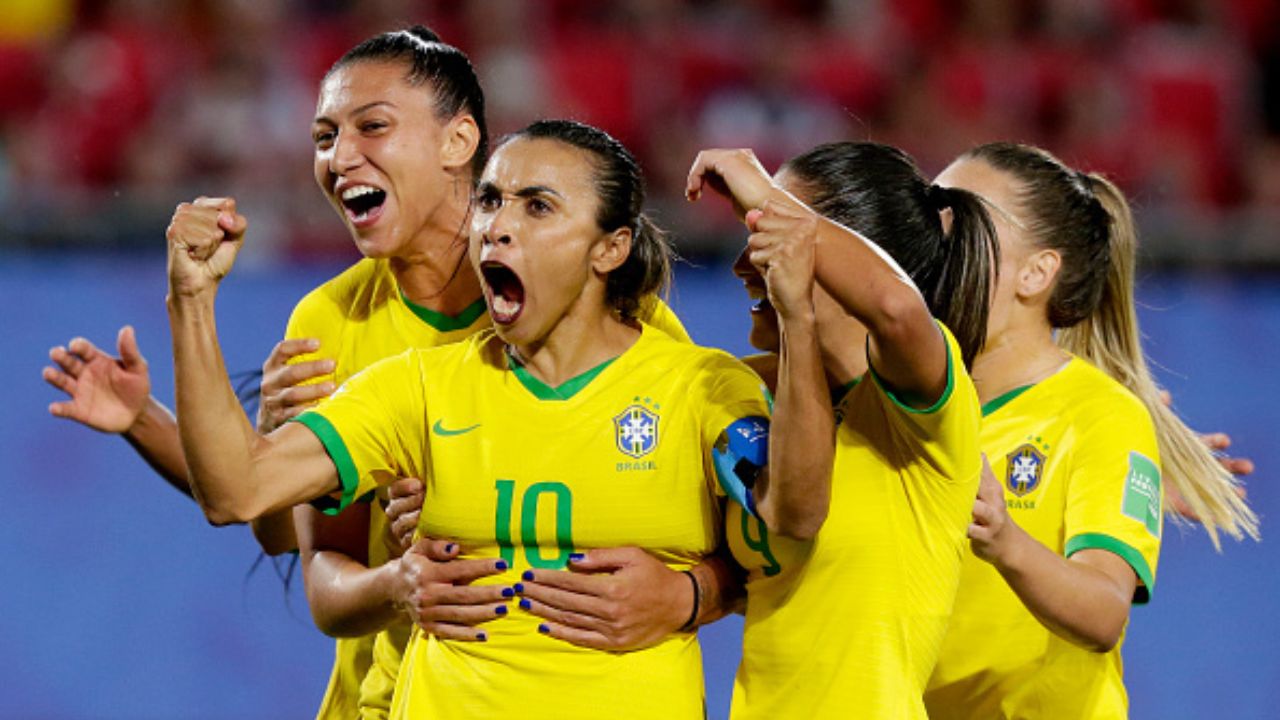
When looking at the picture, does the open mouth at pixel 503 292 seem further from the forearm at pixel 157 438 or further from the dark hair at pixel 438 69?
the forearm at pixel 157 438

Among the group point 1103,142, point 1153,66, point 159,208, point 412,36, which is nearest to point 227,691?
point 159,208

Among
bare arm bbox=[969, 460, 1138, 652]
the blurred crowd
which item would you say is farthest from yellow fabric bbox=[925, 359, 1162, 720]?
the blurred crowd

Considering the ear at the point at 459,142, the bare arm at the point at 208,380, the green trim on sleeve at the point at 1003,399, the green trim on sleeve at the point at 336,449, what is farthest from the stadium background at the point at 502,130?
the bare arm at the point at 208,380

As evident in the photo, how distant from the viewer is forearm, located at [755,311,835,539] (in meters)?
2.18

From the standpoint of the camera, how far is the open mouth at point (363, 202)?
9.28 ft

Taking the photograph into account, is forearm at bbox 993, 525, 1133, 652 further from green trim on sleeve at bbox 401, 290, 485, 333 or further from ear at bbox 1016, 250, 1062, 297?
green trim on sleeve at bbox 401, 290, 485, 333

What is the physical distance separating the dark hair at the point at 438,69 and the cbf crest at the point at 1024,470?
3.29ft

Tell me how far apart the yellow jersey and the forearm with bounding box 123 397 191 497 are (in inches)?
12.8

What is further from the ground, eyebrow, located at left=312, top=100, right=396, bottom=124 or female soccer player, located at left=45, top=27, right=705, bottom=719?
eyebrow, located at left=312, top=100, right=396, bottom=124

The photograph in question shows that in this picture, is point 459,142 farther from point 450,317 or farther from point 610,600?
point 610,600

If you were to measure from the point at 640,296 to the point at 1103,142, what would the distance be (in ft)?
13.2

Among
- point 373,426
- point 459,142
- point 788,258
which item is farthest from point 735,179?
point 459,142

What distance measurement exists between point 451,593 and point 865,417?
605 millimetres

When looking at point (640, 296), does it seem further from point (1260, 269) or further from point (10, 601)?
point (1260, 269)
